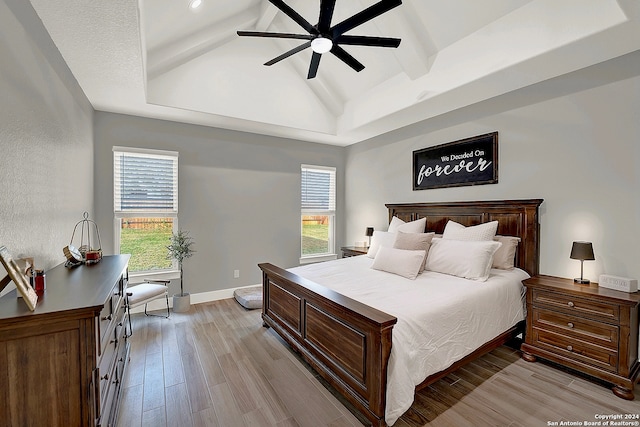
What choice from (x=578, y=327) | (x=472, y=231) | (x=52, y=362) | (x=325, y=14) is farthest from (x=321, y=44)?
(x=578, y=327)

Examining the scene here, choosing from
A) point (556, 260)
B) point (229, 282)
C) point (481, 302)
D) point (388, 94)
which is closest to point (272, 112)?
point (388, 94)

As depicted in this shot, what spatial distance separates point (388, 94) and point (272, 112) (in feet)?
5.57

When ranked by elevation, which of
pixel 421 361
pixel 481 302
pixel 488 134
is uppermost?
pixel 488 134

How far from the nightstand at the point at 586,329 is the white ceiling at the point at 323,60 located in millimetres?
2061

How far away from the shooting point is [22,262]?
1548 mm

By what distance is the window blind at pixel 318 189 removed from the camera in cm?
535

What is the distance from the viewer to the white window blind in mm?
3771

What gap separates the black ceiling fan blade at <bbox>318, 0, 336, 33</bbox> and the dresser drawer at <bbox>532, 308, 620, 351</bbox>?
10.4 feet

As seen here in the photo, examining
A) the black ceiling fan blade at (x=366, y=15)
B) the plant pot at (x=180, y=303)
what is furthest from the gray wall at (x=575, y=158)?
the plant pot at (x=180, y=303)

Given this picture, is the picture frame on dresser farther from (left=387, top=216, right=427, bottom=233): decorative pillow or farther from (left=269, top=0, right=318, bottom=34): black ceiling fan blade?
(left=387, top=216, right=427, bottom=233): decorative pillow

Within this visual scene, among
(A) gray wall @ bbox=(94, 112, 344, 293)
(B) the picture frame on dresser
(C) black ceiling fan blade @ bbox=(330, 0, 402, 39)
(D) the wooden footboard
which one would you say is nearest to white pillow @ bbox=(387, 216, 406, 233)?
(A) gray wall @ bbox=(94, 112, 344, 293)

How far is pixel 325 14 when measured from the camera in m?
2.14

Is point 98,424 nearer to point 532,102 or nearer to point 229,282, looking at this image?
point 229,282

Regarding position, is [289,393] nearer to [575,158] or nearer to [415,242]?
[415,242]
